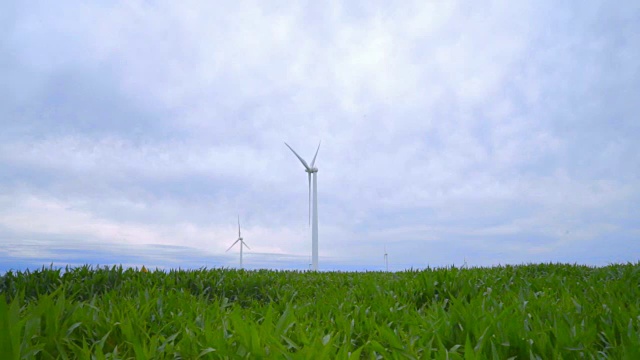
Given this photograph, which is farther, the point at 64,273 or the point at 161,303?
the point at 64,273

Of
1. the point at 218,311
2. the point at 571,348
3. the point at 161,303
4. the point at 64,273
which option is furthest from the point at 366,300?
the point at 64,273

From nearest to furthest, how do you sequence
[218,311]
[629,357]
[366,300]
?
1. [629,357]
2. [218,311]
3. [366,300]

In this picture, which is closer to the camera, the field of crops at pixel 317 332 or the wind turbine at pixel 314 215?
the field of crops at pixel 317 332

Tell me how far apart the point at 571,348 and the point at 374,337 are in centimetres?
135

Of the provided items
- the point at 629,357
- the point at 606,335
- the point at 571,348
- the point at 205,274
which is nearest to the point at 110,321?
the point at 571,348

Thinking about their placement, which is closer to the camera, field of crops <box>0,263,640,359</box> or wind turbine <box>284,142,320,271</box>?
field of crops <box>0,263,640,359</box>

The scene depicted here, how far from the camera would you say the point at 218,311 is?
4.40m

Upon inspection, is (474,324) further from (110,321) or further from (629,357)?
(110,321)

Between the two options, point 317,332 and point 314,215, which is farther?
point 314,215

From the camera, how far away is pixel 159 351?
297cm

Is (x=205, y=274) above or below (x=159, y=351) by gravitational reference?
above

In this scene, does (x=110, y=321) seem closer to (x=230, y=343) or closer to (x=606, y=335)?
(x=230, y=343)

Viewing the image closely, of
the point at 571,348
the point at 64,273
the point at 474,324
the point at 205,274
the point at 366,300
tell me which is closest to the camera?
the point at 571,348

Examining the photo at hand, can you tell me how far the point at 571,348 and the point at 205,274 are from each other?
769 cm
